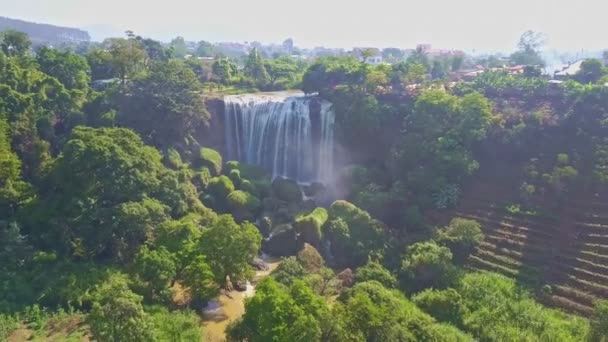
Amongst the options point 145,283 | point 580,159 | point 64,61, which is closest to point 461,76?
point 580,159

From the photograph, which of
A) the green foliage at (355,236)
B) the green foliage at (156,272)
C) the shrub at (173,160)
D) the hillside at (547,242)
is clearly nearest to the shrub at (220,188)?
the shrub at (173,160)

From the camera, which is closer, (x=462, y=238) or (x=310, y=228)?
(x=462, y=238)

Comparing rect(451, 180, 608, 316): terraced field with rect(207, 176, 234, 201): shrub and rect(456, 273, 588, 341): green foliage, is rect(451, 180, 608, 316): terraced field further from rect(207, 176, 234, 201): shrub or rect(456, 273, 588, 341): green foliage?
rect(207, 176, 234, 201): shrub

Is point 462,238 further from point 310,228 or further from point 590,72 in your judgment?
point 590,72

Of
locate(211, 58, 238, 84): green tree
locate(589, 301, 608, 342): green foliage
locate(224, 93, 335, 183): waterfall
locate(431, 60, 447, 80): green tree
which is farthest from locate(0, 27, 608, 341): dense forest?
locate(431, 60, 447, 80): green tree

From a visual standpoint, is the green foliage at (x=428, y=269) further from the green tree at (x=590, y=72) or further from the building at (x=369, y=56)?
the green tree at (x=590, y=72)

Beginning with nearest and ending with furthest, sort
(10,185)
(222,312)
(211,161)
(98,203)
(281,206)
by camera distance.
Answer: (222,312) < (98,203) < (10,185) < (281,206) < (211,161)

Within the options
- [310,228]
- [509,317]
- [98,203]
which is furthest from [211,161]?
[509,317]

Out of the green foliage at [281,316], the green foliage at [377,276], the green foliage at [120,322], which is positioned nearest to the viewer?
the green foliage at [120,322]
